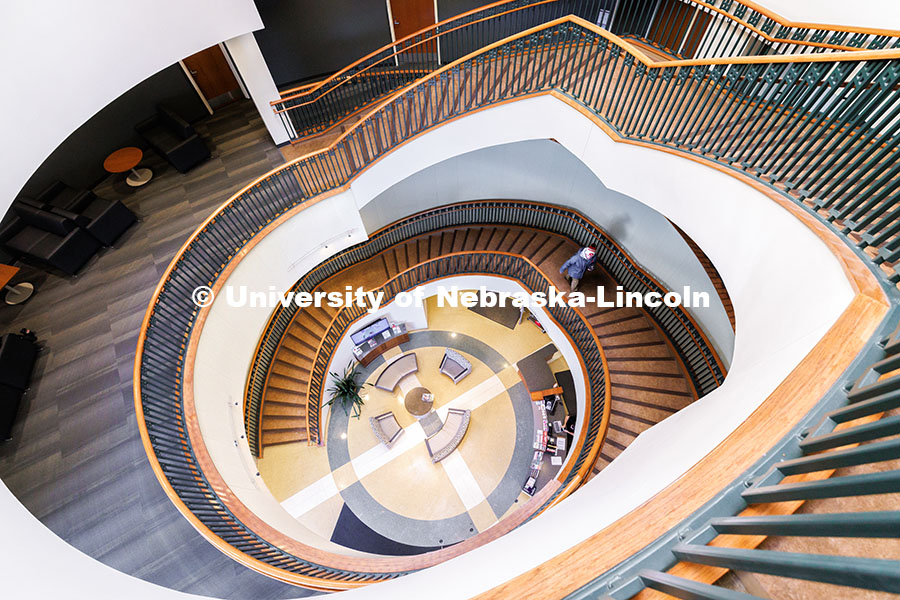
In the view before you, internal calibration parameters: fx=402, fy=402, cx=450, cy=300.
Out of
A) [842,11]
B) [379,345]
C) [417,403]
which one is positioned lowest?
[417,403]

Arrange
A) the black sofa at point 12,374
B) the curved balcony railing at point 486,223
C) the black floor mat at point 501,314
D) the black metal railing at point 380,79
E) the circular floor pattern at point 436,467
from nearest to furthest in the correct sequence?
the black sofa at point 12,374, the black metal railing at point 380,79, the curved balcony railing at point 486,223, the circular floor pattern at point 436,467, the black floor mat at point 501,314

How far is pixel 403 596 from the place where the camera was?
2.62m

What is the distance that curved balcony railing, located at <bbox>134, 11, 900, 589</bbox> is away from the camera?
294 centimetres

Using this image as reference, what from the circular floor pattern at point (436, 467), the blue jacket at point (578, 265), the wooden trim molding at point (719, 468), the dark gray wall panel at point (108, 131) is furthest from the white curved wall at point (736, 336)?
the dark gray wall panel at point (108, 131)

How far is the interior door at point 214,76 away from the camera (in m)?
8.87

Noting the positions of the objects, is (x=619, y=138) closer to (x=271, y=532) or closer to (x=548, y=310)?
(x=548, y=310)

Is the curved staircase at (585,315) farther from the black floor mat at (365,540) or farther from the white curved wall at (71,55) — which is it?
the white curved wall at (71,55)

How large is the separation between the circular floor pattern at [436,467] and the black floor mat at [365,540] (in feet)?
0.07

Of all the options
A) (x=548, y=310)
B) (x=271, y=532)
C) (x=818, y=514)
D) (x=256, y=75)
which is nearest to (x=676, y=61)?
(x=818, y=514)

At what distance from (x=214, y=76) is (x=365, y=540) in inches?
432

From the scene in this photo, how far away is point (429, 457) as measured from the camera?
398 inches

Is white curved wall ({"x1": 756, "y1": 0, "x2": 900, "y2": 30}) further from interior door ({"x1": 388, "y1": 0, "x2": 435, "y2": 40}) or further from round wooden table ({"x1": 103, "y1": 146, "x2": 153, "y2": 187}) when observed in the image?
round wooden table ({"x1": 103, "y1": 146, "x2": 153, "y2": 187})

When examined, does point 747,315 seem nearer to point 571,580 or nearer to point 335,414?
point 571,580

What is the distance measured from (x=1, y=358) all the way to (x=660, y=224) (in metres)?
11.4
